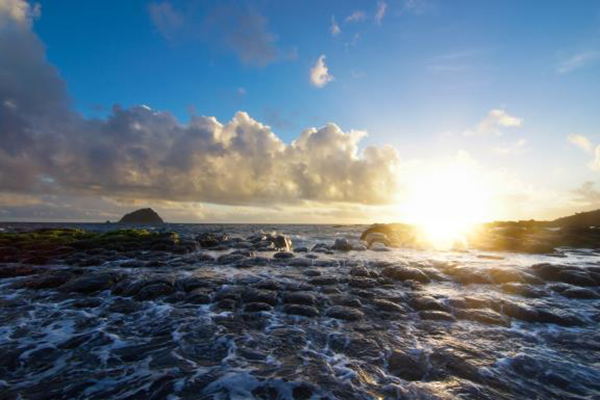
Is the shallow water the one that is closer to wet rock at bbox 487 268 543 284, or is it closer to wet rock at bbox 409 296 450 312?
wet rock at bbox 409 296 450 312

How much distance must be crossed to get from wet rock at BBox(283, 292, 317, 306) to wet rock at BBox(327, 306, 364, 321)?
1112mm

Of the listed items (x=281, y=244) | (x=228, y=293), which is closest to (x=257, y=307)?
(x=228, y=293)

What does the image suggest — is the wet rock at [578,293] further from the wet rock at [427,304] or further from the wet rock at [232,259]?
the wet rock at [232,259]

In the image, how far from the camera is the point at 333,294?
1501cm

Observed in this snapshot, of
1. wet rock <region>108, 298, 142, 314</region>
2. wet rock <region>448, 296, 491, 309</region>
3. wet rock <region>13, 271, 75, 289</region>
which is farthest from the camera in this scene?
wet rock <region>13, 271, 75, 289</region>

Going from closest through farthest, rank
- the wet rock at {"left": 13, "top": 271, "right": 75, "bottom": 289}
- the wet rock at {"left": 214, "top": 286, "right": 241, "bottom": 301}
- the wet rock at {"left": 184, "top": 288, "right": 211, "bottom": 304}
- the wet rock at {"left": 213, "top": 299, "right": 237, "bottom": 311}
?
the wet rock at {"left": 213, "top": 299, "right": 237, "bottom": 311}
the wet rock at {"left": 184, "top": 288, "right": 211, "bottom": 304}
the wet rock at {"left": 214, "top": 286, "right": 241, "bottom": 301}
the wet rock at {"left": 13, "top": 271, "right": 75, "bottom": 289}

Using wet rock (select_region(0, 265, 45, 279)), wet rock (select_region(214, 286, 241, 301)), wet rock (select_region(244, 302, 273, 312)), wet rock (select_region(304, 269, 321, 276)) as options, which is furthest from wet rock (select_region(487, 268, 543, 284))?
wet rock (select_region(0, 265, 45, 279))

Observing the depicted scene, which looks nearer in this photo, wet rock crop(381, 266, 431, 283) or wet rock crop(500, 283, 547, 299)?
wet rock crop(500, 283, 547, 299)

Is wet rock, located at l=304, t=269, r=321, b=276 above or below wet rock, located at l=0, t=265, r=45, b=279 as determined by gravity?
below

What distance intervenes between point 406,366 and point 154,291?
1225 centimetres

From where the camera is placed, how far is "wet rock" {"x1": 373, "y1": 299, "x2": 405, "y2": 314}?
12.9 metres

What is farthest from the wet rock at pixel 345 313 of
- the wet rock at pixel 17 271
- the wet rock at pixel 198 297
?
the wet rock at pixel 17 271

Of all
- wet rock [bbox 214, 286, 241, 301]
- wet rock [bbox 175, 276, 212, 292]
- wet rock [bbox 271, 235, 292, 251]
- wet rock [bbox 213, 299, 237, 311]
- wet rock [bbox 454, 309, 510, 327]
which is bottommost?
wet rock [bbox 454, 309, 510, 327]

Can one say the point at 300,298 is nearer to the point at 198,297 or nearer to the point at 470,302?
the point at 198,297
